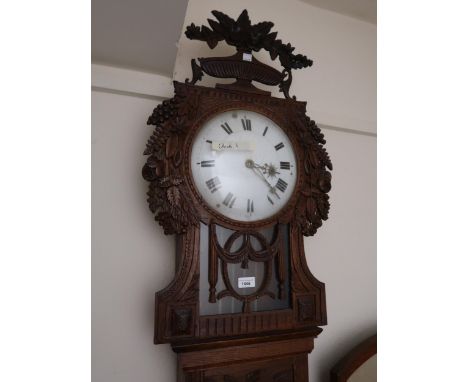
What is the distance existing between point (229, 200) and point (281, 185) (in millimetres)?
163

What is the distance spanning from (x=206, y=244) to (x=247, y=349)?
0.28 metres

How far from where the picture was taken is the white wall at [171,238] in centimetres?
84

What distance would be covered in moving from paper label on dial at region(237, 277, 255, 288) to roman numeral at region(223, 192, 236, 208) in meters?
0.20

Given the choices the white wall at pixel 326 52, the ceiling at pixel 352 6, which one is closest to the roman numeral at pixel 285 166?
the white wall at pixel 326 52

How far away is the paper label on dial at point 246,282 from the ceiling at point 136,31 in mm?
649

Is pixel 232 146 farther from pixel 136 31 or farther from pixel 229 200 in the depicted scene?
pixel 136 31

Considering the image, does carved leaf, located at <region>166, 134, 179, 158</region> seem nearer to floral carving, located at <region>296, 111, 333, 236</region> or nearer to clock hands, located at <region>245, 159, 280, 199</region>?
clock hands, located at <region>245, 159, 280, 199</region>

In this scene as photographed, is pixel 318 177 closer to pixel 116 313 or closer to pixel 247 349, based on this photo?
pixel 247 349

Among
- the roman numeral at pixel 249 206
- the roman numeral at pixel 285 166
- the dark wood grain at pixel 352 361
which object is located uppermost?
the roman numeral at pixel 285 166

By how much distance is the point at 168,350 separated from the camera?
86 centimetres

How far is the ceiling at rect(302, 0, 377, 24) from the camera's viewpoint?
→ 4.24 feet

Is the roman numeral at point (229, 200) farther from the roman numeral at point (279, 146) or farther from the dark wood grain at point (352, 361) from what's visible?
the dark wood grain at point (352, 361)

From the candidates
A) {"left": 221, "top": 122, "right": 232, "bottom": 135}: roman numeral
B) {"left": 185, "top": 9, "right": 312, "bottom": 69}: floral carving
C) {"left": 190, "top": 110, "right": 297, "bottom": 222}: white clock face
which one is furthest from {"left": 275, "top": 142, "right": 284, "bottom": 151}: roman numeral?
{"left": 185, "top": 9, "right": 312, "bottom": 69}: floral carving
